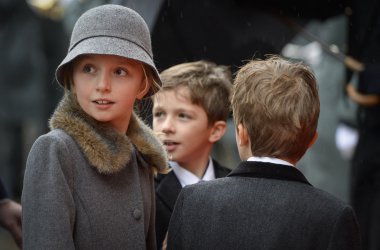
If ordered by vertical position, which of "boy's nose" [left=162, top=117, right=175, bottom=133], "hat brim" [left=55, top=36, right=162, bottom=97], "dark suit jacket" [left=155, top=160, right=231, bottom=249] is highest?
→ "hat brim" [left=55, top=36, right=162, bottom=97]

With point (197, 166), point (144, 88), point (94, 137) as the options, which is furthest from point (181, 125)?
point (94, 137)

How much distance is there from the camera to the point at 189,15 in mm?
4133

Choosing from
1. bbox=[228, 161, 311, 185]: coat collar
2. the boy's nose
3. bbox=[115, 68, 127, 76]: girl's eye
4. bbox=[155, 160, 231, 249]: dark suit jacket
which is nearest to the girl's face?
bbox=[115, 68, 127, 76]: girl's eye

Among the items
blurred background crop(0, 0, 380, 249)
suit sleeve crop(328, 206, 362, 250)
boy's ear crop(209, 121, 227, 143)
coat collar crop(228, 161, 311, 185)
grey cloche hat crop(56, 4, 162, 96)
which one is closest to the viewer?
suit sleeve crop(328, 206, 362, 250)

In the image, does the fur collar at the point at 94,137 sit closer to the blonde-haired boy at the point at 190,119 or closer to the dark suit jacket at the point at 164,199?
the dark suit jacket at the point at 164,199

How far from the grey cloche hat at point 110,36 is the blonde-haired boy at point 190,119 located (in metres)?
0.81

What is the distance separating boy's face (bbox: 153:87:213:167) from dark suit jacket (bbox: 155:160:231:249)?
110 mm

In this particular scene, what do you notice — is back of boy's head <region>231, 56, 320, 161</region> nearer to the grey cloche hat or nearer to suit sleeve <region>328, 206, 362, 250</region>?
suit sleeve <region>328, 206, 362, 250</region>

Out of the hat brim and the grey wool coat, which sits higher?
the hat brim

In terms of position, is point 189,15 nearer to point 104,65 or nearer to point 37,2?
point 104,65

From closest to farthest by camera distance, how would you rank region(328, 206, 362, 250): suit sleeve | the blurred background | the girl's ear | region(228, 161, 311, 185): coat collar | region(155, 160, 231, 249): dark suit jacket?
region(328, 206, 362, 250): suit sleeve → region(228, 161, 311, 185): coat collar → the girl's ear → region(155, 160, 231, 249): dark suit jacket → the blurred background

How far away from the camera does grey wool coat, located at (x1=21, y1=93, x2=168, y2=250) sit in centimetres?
221

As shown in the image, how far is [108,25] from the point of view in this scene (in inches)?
96.7

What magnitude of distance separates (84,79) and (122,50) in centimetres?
15
